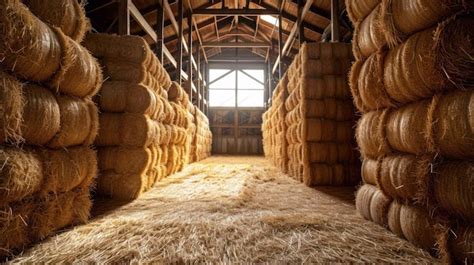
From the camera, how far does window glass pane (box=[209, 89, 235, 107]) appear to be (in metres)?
22.2


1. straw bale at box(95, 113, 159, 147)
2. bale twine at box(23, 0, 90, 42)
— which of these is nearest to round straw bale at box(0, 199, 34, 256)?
bale twine at box(23, 0, 90, 42)

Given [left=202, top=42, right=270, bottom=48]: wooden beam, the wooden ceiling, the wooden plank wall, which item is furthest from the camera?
the wooden plank wall

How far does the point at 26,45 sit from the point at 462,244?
125 inches

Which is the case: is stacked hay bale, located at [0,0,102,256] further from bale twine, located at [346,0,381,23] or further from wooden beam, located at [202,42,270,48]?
wooden beam, located at [202,42,270,48]

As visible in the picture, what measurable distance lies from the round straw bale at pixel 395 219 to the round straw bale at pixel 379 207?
0.07 m

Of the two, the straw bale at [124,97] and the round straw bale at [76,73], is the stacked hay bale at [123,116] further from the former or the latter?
the round straw bale at [76,73]

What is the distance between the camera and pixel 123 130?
173 inches

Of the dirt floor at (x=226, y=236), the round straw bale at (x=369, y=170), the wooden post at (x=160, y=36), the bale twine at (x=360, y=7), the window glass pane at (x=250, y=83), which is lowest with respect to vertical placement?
the dirt floor at (x=226, y=236)

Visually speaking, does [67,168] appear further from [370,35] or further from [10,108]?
[370,35]

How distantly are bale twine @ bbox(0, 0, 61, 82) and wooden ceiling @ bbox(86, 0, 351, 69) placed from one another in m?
6.64

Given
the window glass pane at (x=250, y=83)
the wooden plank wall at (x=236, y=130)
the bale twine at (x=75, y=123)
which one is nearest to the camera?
the bale twine at (x=75, y=123)

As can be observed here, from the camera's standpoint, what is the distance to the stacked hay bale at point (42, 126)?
1.92 meters

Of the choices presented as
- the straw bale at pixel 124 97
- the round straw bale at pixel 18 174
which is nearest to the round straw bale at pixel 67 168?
the round straw bale at pixel 18 174

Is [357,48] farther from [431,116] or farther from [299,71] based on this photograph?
[299,71]
